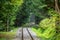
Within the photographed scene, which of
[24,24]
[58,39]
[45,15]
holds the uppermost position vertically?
[58,39]

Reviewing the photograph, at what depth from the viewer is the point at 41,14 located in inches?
1724

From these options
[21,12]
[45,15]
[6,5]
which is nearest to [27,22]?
[21,12]

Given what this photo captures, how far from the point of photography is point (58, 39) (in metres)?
15.9

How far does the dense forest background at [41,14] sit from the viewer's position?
57.4ft

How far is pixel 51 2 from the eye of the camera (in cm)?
3002

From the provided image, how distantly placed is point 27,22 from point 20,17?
5.71 metres

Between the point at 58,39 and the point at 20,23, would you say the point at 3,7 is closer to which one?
the point at 58,39

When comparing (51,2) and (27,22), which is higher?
(51,2)

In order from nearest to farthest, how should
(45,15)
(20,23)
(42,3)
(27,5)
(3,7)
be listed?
1. (3,7)
2. (42,3)
3. (45,15)
4. (27,5)
5. (20,23)

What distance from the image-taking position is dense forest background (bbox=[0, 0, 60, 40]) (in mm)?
17487

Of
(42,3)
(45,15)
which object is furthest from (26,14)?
(42,3)

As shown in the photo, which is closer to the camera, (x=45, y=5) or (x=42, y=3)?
(x=45, y=5)

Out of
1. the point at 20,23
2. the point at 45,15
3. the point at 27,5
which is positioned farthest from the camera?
the point at 20,23

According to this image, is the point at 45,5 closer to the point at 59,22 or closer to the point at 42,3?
the point at 42,3
